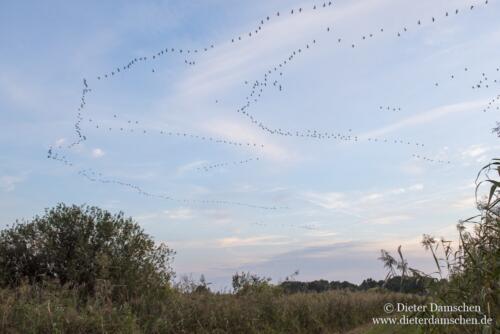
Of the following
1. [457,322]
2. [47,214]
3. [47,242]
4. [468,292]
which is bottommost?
[457,322]

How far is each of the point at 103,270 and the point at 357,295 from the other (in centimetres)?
1344

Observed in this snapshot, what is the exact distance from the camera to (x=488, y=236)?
3.74 meters

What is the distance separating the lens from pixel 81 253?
2377 cm

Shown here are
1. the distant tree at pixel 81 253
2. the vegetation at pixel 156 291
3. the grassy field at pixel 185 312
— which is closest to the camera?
the vegetation at pixel 156 291

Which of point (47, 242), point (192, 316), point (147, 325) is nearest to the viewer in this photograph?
point (147, 325)

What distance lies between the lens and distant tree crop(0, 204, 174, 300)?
2312cm

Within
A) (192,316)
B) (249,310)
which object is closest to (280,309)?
(249,310)

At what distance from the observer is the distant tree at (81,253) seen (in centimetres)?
2312

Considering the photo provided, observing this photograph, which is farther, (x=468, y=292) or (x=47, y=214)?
(x=47, y=214)

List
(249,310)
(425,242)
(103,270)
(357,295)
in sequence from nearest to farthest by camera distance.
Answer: (425,242)
(249,310)
(103,270)
(357,295)

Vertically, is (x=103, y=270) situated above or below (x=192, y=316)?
above

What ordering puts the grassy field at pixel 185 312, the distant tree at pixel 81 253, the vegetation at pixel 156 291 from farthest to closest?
the distant tree at pixel 81 253
the grassy field at pixel 185 312
the vegetation at pixel 156 291

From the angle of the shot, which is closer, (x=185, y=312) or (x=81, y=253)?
(x=185, y=312)

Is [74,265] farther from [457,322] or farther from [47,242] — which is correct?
[457,322]
